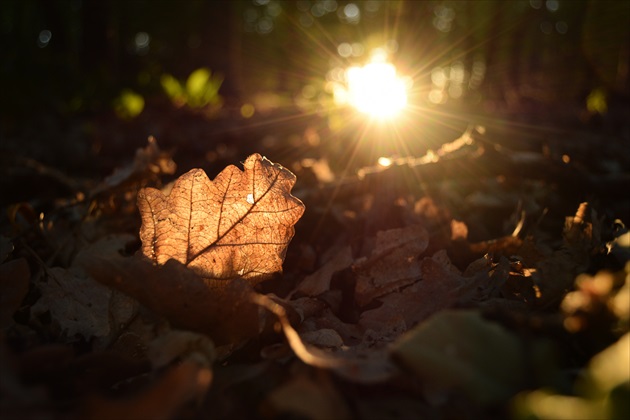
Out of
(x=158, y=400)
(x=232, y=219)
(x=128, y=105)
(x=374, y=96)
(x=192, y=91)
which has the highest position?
(x=192, y=91)

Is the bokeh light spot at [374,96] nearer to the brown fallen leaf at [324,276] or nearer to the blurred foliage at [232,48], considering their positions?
the blurred foliage at [232,48]

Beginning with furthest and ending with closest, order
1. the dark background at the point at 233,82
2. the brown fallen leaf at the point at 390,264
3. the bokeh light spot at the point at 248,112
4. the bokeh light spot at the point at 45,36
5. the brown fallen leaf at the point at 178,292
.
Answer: the bokeh light spot at the point at 45,36
the bokeh light spot at the point at 248,112
the dark background at the point at 233,82
the brown fallen leaf at the point at 390,264
the brown fallen leaf at the point at 178,292

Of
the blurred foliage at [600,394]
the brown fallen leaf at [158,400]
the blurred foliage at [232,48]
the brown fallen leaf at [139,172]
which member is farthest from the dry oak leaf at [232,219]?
the blurred foliage at [232,48]

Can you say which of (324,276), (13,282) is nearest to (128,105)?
(324,276)

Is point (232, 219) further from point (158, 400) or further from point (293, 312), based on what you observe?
point (158, 400)

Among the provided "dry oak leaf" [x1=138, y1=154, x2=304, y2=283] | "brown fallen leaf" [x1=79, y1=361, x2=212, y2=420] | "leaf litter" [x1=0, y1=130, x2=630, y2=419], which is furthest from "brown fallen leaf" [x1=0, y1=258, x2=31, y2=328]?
"brown fallen leaf" [x1=79, y1=361, x2=212, y2=420]

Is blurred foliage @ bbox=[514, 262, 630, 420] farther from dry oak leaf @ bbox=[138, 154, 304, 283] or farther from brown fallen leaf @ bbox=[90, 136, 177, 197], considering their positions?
brown fallen leaf @ bbox=[90, 136, 177, 197]

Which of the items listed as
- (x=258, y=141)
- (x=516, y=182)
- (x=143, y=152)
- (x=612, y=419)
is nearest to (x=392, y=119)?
(x=258, y=141)
